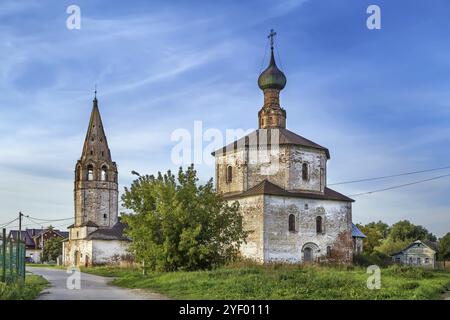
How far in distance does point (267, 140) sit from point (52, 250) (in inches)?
1690

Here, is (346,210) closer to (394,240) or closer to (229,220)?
(229,220)

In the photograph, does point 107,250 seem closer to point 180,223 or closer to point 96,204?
point 96,204

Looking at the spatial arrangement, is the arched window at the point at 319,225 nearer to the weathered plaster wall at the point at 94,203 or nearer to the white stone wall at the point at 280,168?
the white stone wall at the point at 280,168

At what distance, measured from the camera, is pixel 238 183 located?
3634 cm

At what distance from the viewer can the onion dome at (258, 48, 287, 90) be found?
3853cm

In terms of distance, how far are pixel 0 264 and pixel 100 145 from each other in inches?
1468

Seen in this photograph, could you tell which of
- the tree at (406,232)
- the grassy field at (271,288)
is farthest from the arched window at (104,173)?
the tree at (406,232)

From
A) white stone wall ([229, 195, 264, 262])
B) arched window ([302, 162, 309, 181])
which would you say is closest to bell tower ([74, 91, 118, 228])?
white stone wall ([229, 195, 264, 262])

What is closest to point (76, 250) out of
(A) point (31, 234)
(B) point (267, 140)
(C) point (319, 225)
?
(B) point (267, 140)

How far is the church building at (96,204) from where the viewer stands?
169 ft

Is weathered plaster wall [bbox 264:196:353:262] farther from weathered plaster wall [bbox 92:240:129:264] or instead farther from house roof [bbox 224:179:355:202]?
weathered plaster wall [bbox 92:240:129:264]
